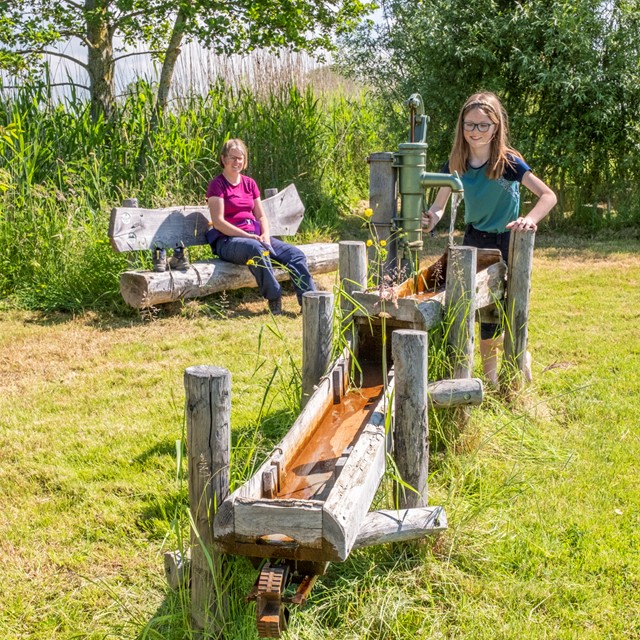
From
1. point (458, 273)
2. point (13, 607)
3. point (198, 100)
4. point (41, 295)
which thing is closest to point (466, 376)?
point (458, 273)

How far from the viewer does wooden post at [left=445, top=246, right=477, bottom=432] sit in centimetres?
343

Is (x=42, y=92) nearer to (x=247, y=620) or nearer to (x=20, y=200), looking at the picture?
(x=20, y=200)

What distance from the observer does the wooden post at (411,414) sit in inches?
101

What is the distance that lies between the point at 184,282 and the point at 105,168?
6.61ft

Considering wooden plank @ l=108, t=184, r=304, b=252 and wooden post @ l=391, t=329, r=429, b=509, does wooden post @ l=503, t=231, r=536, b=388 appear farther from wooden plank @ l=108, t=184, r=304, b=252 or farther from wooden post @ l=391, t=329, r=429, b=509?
wooden plank @ l=108, t=184, r=304, b=252

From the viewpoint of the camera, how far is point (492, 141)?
411 cm

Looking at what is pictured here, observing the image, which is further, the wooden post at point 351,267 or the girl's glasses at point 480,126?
the girl's glasses at point 480,126

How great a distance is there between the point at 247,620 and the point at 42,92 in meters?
6.89

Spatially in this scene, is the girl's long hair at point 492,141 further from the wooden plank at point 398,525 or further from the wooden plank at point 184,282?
the wooden plank at point 184,282

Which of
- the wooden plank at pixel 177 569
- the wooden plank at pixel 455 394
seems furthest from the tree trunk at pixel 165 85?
the wooden plank at pixel 177 569

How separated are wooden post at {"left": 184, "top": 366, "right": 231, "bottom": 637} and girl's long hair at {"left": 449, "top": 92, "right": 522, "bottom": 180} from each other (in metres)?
2.51

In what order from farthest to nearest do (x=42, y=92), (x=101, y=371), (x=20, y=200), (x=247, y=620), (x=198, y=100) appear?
(x=198, y=100)
(x=42, y=92)
(x=20, y=200)
(x=101, y=371)
(x=247, y=620)

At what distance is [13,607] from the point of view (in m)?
2.62

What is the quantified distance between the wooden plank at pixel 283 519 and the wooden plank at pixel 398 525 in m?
0.46
